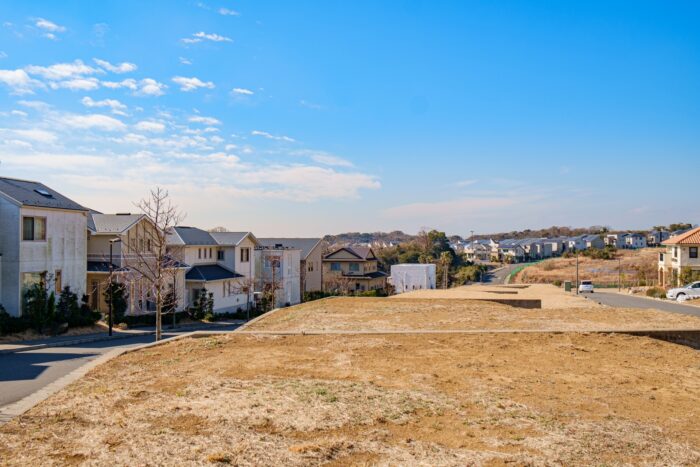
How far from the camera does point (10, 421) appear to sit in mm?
7164

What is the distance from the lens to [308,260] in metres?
47.3

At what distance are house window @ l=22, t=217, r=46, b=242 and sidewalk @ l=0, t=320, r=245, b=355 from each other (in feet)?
15.1

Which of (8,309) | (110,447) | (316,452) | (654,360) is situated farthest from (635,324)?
(8,309)

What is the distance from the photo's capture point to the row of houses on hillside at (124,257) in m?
Answer: 21.8

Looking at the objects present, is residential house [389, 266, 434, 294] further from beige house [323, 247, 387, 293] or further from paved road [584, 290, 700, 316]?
paved road [584, 290, 700, 316]

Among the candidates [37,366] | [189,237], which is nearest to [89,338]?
[37,366]

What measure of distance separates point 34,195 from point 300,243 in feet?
86.8

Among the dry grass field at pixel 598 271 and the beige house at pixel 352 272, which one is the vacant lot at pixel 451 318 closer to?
the beige house at pixel 352 272

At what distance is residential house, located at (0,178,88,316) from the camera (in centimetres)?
2156

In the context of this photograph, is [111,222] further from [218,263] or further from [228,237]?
[228,237]

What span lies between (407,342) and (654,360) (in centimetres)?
550

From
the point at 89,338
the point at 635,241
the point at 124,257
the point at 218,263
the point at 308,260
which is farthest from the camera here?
the point at 635,241

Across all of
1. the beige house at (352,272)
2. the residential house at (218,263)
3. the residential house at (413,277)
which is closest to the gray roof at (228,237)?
the residential house at (218,263)

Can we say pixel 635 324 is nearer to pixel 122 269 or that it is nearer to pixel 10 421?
pixel 10 421
